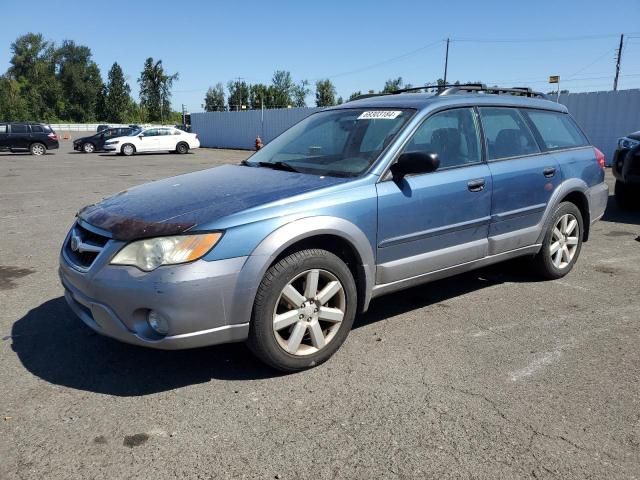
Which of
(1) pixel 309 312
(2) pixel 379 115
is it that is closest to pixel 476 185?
(2) pixel 379 115

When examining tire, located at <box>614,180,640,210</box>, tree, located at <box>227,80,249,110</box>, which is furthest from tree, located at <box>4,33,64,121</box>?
tire, located at <box>614,180,640,210</box>

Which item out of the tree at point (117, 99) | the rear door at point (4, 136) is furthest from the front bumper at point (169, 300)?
the tree at point (117, 99)

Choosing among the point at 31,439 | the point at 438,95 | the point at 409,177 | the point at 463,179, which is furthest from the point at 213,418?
the point at 438,95

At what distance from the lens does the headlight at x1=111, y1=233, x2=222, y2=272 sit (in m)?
2.87

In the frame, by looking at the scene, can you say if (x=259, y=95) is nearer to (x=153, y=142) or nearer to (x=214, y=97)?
(x=214, y=97)

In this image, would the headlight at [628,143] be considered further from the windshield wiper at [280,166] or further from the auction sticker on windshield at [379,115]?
the windshield wiper at [280,166]

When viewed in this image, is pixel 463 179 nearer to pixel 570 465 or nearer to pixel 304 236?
pixel 304 236

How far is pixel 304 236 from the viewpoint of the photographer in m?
3.17

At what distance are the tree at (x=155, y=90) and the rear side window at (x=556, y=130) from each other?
89.0 meters

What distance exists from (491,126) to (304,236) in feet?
7.11

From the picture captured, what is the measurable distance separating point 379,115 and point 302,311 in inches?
68.1

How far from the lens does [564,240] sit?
5.12 m

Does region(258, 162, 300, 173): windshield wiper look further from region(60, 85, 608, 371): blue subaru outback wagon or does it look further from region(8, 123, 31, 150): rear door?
region(8, 123, 31, 150): rear door

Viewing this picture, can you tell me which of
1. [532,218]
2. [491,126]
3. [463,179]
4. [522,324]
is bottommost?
[522,324]
